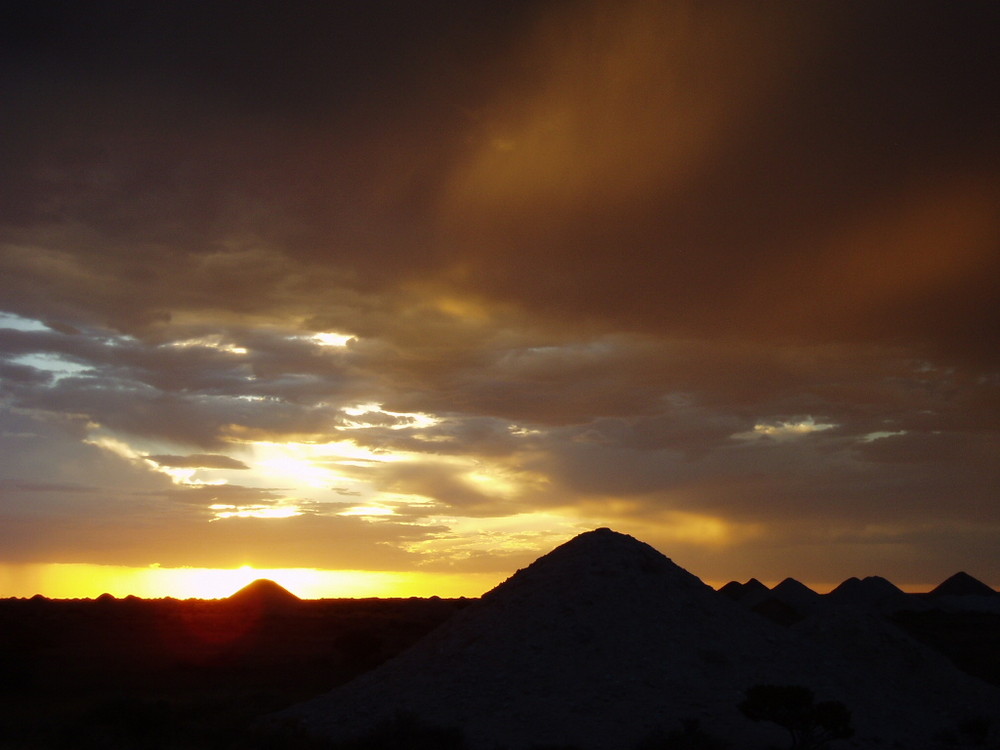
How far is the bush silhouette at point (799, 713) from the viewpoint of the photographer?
84.3 ft

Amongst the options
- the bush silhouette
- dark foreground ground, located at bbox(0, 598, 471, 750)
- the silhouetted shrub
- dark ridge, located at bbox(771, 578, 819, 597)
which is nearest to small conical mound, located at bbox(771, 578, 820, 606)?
dark ridge, located at bbox(771, 578, 819, 597)

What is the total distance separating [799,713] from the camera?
25.9m

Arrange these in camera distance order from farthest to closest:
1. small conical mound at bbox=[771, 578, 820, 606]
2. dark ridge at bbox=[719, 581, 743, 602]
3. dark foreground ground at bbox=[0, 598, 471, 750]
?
1. dark ridge at bbox=[719, 581, 743, 602]
2. small conical mound at bbox=[771, 578, 820, 606]
3. dark foreground ground at bbox=[0, 598, 471, 750]

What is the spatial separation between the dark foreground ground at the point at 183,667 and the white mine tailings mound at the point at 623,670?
373 cm

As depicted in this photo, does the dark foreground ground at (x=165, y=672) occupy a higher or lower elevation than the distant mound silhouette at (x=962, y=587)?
lower

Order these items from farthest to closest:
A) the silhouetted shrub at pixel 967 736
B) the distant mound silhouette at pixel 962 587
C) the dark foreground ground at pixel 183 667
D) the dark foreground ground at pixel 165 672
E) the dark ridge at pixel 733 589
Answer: the distant mound silhouette at pixel 962 587
the dark ridge at pixel 733 589
the silhouetted shrub at pixel 967 736
the dark foreground ground at pixel 165 672
the dark foreground ground at pixel 183 667

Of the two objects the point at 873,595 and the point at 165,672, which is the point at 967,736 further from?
the point at 873,595

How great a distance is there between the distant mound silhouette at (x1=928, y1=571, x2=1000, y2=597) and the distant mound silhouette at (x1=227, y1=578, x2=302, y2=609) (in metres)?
88.6

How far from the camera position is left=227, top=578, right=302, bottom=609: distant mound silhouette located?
401 ft

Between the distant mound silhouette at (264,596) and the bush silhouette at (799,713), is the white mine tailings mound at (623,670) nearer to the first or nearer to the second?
the bush silhouette at (799,713)

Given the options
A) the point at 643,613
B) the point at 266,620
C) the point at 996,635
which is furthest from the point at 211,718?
the point at 996,635

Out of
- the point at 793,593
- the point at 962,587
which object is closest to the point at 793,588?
the point at 793,593

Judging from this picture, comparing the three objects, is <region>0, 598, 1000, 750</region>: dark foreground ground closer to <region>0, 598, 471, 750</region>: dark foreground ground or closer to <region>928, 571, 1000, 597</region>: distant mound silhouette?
<region>0, 598, 471, 750</region>: dark foreground ground

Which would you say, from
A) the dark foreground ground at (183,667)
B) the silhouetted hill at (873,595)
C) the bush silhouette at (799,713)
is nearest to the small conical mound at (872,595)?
the silhouetted hill at (873,595)
